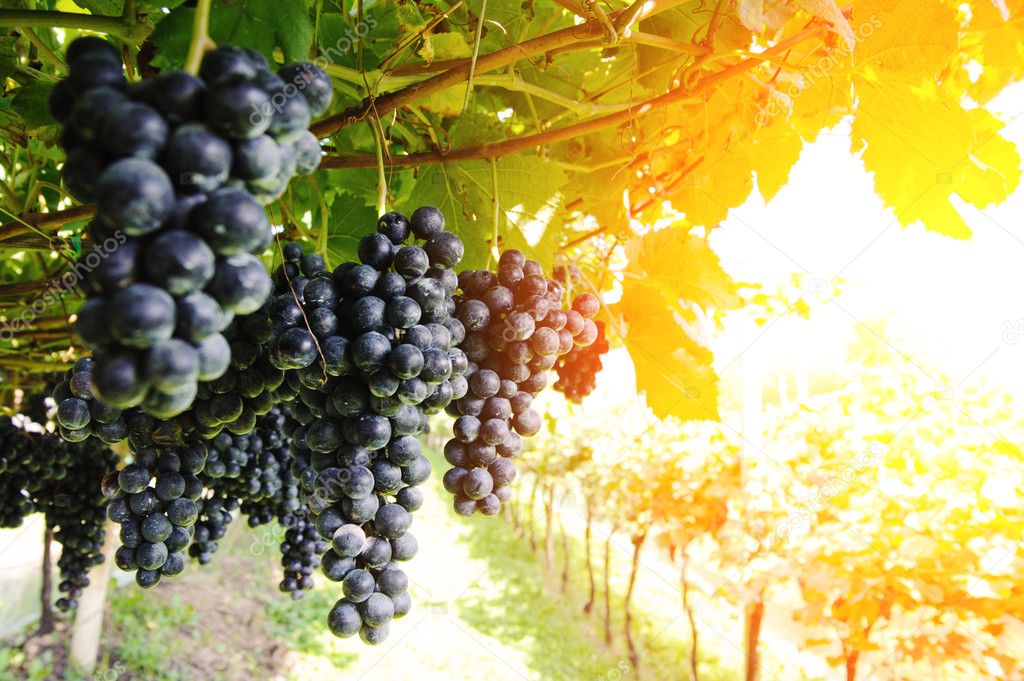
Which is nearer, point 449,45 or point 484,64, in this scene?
point 484,64

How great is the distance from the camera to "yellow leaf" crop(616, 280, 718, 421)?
1.34 metres

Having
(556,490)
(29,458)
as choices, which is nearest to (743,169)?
(29,458)

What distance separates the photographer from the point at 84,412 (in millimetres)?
685

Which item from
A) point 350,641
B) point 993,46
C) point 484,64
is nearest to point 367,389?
point 484,64

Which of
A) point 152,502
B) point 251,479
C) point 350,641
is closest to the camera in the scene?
point 152,502

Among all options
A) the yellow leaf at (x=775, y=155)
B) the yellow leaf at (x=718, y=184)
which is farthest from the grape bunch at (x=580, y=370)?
the yellow leaf at (x=775, y=155)

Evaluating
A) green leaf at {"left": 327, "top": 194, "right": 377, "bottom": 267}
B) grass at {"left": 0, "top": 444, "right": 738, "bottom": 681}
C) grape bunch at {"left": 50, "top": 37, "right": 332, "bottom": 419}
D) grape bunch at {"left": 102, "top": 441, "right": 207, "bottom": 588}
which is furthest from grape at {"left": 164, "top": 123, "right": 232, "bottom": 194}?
grass at {"left": 0, "top": 444, "right": 738, "bottom": 681}

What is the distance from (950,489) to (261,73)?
290 cm

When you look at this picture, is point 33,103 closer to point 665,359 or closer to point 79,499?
point 79,499

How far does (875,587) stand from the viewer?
2674 mm

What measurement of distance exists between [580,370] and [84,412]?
0.98 m

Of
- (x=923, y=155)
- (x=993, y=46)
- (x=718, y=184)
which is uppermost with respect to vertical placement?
(x=993, y=46)

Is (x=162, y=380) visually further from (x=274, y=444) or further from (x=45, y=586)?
(x=45, y=586)

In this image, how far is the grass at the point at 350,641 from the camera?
422 centimetres
